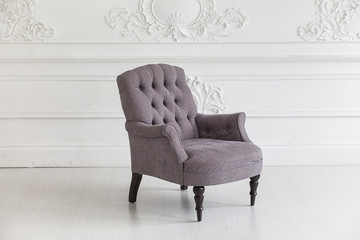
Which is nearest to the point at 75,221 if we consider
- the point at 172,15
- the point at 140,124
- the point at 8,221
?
the point at 8,221

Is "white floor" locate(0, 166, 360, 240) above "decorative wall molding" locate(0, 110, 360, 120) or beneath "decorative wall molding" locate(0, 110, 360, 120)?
beneath

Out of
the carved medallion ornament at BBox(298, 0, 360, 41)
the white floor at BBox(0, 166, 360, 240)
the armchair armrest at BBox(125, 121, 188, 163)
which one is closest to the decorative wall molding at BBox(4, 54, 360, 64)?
the carved medallion ornament at BBox(298, 0, 360, 41)

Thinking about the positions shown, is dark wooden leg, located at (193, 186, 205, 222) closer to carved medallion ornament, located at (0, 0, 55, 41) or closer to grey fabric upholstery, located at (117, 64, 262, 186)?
grey fabric upholstery, located at (117, 64, 262, 186)

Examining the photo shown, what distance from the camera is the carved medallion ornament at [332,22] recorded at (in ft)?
15.4

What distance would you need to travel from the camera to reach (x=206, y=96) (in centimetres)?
481

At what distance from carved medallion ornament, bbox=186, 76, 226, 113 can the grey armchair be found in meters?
0.53

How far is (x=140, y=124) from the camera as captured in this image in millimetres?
3777

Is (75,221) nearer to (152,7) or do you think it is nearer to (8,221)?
(8,221)

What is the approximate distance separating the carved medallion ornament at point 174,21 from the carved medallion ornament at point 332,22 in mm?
554

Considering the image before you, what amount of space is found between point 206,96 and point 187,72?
0.25 metres

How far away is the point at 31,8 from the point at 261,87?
1.96 meters

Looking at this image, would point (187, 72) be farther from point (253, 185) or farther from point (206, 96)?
point (253, 185)

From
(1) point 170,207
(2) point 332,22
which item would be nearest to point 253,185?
(1) point 170,207

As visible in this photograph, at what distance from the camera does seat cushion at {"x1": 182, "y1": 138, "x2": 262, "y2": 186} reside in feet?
11.3
